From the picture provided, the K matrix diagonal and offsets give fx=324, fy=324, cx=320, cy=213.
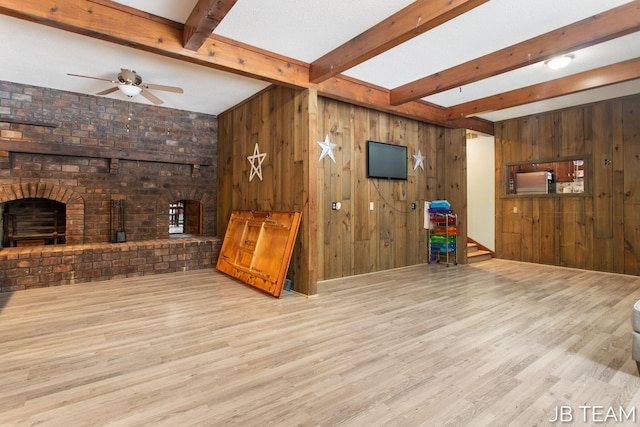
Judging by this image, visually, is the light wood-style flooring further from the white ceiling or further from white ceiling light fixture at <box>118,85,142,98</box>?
the white ceiling

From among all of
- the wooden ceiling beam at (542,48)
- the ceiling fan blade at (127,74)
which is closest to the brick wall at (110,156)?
the ceiling fan blade at (127,74)

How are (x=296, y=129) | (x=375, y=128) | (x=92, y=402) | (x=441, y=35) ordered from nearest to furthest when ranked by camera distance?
1. (x=92, y=402)
2. (x=441, y=35)
3. (x=296, y=129)
4. (x=375, y=128)

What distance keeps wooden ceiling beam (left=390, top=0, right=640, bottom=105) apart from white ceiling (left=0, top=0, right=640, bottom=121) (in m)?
0.10

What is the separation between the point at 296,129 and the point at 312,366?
9.66 ft

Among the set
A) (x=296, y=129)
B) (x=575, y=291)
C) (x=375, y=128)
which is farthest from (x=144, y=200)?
(x=575, y=291)

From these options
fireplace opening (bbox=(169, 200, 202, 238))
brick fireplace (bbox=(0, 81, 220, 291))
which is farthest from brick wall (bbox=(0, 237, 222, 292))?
fireplace opening (bbox=(169, 200, 202, 238))

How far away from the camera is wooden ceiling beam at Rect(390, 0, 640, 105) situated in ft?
9.37

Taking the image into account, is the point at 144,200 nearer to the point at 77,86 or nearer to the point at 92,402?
the point at 77,86

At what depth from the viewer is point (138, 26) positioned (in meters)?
2.92

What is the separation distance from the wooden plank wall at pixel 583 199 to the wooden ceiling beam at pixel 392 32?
15.2 ft

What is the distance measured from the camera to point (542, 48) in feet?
11.0

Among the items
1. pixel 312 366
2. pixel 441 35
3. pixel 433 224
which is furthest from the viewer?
pixel 433 224

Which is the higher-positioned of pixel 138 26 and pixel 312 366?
pixel 138 26

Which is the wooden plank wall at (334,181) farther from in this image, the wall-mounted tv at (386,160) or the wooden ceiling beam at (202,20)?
the wooden ceiling beam at (202,20)
